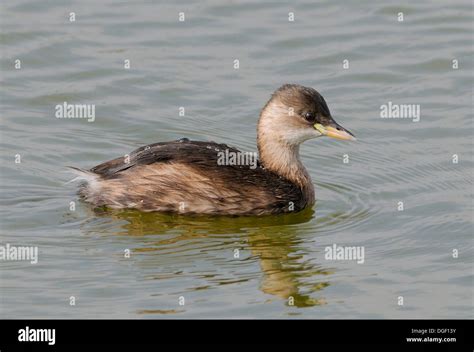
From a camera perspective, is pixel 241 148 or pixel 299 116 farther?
pixel 241 148

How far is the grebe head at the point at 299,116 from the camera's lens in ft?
42.9

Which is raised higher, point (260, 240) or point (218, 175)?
point (218, 175)

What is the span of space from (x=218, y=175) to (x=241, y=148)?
2.00 metres

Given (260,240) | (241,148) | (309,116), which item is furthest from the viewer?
(241,148)

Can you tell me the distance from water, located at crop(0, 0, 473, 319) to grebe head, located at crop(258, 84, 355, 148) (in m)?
0.80

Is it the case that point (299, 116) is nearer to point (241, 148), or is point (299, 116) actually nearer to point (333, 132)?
point (333, 132)

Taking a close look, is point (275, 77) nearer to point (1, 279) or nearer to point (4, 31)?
point (4, 31)

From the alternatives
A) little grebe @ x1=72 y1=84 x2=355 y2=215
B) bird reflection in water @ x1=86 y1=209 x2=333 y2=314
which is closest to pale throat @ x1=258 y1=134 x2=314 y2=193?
little grebe @ x1=72 y1=84 x2=355 y2=215

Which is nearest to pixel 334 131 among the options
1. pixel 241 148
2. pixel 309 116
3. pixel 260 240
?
pixel 309 116

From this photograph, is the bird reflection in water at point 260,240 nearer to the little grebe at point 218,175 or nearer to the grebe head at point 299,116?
the little grebe at point 218,175

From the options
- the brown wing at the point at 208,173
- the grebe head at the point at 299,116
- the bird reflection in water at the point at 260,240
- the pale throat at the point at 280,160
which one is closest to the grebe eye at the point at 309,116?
the grebe head at the point at 299,116

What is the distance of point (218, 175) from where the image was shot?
1271 centimetres

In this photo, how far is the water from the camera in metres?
11.0

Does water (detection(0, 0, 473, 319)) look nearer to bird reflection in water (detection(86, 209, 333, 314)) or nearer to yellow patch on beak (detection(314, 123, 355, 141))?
bird reflection in water (detection(86, 209, 333, 314))
